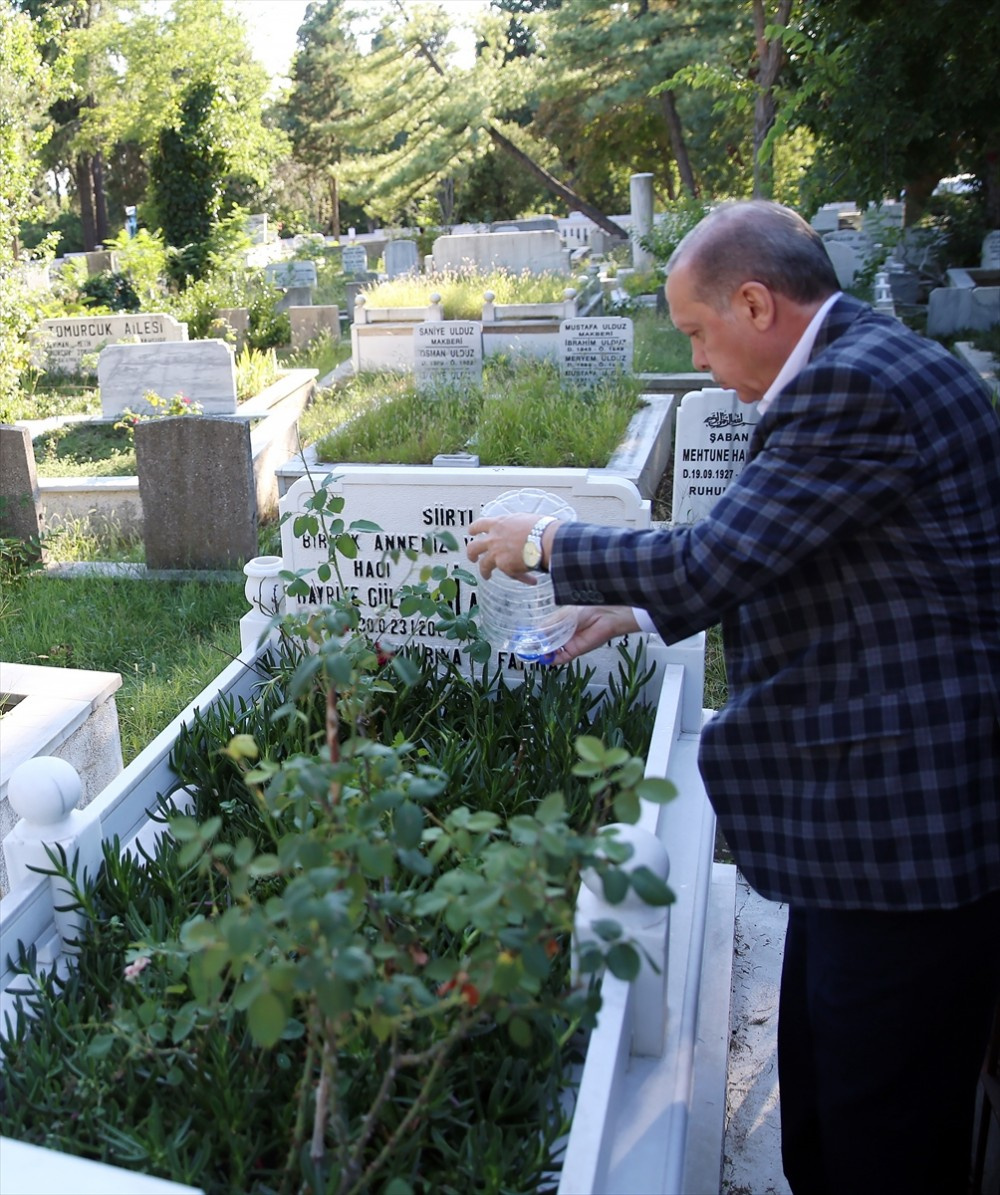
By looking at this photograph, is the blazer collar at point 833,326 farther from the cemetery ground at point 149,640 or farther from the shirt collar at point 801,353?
the cemetery ground at point 149,640

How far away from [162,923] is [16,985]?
0.32 m

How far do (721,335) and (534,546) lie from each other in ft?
1.50

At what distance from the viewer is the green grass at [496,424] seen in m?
7.48

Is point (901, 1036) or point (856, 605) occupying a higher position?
point (856, 605)

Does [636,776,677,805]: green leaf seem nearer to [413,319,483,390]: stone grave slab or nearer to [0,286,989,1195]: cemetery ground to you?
[0,286,989,1195]: cemetery ground

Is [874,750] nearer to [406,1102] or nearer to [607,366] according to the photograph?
[406,1102]

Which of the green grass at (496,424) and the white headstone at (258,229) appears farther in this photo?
the white headstone at (258,229)

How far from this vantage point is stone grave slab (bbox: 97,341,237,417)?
9.73 meters

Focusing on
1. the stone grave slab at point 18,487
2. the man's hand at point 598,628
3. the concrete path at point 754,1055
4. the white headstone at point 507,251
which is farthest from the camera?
the white headstone at point 507,251

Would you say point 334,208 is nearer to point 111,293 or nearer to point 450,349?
point 111,293

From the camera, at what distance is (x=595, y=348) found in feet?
30.8

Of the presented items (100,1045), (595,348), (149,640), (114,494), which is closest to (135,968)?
(100,1045)

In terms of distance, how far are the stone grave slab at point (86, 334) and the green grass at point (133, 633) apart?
699 cm

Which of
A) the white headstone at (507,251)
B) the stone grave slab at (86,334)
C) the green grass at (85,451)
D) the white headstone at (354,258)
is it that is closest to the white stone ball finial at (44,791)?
the green grass at (85,451)
